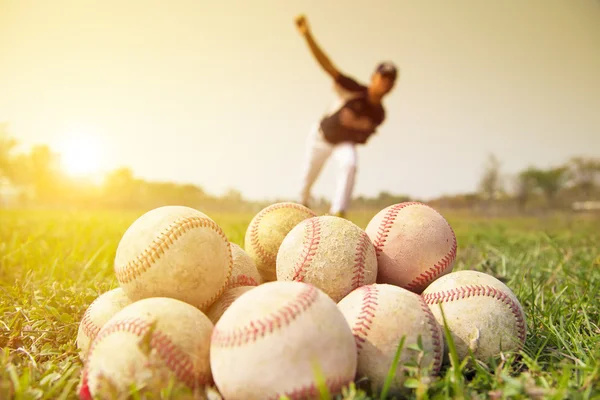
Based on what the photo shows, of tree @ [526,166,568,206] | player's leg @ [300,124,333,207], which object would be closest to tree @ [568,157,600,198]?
tree @ [526,166,568,206]

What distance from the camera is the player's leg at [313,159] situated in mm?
9864

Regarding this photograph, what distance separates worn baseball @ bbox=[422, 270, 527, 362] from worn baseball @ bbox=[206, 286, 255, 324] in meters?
1.18

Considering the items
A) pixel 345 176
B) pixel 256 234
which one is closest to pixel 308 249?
pixel 256 234

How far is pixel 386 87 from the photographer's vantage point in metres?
8.62

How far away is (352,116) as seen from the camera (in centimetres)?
918

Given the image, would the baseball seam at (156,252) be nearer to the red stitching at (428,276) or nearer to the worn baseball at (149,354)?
the worn baseball at (149,354)

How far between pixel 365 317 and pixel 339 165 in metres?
6.80

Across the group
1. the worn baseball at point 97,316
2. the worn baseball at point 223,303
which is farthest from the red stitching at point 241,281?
the worn baseball at point 97,316

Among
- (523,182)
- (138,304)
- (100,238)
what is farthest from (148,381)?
(523,182)

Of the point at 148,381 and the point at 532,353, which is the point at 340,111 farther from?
the point at 148,381

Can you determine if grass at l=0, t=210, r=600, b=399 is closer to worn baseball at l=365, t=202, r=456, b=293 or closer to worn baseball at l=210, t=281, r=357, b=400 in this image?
worn baseball at l=210, t=281, r=357, b=400

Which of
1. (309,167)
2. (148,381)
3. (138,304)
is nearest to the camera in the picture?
(148,381)

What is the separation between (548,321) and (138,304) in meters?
2.66

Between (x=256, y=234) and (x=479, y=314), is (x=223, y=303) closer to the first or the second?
(x=256, y=234)
